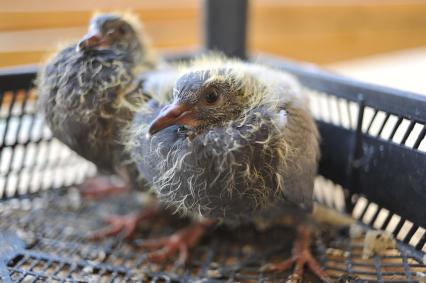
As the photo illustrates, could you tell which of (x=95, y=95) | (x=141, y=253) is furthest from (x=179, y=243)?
(x=95, y=95)

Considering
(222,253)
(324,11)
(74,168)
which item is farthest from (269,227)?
(324,11)

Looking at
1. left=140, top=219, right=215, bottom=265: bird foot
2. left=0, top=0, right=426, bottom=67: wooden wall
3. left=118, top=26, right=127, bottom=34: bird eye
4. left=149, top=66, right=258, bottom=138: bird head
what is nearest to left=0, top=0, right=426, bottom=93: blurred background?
left=0, top=0, right=426, bottom=67: wooden wall

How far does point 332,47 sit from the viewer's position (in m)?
2.73

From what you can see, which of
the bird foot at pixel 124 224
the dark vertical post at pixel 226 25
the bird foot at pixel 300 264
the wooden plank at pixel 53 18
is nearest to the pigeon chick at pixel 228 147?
the bird foot at pixel 300 264

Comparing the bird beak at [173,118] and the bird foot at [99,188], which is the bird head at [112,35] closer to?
the bird beak at [173,118]

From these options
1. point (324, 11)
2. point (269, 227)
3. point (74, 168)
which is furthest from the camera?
point (324, 11)

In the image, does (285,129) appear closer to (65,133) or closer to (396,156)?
(396,156)

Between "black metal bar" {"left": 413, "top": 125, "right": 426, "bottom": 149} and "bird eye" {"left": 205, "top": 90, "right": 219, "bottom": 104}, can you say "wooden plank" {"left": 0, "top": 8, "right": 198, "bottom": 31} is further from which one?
"black metal bar" {"left": 413, "top": 125, "right": 426, "bottom": 149}

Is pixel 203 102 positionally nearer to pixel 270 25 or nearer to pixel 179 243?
pixel 179 243

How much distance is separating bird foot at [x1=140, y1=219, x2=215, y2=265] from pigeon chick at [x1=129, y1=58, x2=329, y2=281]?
17cm

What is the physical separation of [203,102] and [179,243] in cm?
38

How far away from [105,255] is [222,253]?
0.25m

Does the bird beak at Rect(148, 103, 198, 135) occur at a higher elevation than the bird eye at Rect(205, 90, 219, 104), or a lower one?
lower

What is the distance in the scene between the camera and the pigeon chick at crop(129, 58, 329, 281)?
68 cm
